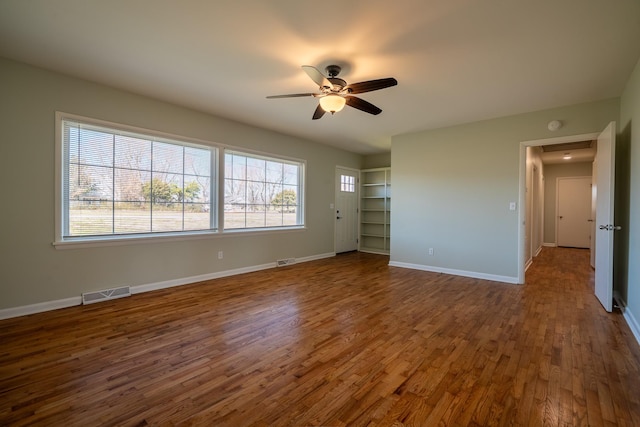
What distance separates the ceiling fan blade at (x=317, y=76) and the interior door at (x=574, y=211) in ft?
29.7

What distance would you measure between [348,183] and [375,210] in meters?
1.00

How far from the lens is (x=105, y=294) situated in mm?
3451

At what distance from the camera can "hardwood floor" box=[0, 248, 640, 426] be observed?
5.29 ft

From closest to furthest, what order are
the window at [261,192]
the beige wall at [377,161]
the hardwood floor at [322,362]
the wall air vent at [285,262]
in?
the hardwood floor at [322,362] → the window at [261,192] → the wall air vent at [285,262] → the beige wall at [377,161]

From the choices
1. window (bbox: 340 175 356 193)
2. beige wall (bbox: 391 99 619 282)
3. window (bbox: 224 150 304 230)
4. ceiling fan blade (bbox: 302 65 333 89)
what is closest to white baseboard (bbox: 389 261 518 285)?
beige wall (bbox: 391 99 619 282)

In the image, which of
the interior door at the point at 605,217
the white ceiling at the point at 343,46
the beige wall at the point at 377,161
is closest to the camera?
the white ceiling at the point at 343,46

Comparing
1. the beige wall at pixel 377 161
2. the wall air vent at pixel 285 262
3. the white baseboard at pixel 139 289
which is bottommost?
the white baseboard at pixel 139 289

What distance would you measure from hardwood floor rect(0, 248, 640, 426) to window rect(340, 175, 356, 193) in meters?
3.78

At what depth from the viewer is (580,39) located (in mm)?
2383

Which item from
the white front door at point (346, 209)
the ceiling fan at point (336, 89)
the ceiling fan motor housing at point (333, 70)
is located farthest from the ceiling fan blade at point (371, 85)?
the white front door at point (346, 209)

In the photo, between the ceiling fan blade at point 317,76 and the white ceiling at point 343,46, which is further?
the ceiling fan blade at point 317,76

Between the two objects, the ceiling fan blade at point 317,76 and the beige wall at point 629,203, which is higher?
the ceiling fan blade at point 317,76

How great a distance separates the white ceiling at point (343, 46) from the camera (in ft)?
6.83

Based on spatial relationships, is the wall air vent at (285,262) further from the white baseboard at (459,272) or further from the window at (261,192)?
the white baseboard at (459,272)
